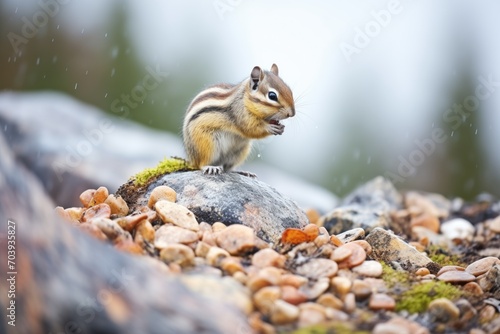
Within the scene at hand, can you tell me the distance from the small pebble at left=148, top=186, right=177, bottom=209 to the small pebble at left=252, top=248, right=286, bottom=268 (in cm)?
91

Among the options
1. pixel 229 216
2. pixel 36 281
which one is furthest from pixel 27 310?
pixel 229 216

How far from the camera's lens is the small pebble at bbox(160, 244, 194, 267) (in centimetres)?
268

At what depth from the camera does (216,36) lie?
13.5 meters

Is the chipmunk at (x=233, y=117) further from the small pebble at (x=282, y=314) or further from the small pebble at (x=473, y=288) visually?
the small pebble at (x=282, y=314)

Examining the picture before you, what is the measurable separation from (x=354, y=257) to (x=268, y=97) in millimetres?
1651

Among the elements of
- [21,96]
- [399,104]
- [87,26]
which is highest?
[399,104]

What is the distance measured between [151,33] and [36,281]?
36.6 ft

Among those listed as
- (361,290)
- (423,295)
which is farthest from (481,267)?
(361,290)

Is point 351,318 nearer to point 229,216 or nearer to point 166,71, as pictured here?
point 229,216

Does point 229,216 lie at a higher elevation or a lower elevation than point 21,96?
higher

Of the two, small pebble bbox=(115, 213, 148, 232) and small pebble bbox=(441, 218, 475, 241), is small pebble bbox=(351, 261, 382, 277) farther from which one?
small pebble bbox=(441, 218, 475, 241)

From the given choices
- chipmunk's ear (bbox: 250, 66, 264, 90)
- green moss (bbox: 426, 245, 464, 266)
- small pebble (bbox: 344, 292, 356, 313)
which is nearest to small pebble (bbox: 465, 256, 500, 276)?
green moss (bbox: 426, 245, 464, 266)

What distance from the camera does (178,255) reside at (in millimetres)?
2697

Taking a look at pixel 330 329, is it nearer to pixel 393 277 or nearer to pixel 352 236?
pixel 393 277
